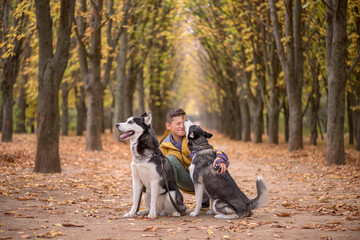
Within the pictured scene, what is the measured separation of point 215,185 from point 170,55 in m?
28.7

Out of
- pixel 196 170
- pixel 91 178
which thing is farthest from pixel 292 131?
pixel 196 170

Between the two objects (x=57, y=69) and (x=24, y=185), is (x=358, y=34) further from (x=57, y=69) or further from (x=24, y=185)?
(x=24, y=185)

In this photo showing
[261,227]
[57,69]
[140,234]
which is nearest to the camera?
[140,234]

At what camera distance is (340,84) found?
1253 cm

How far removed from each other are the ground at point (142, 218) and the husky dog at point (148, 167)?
0.28m

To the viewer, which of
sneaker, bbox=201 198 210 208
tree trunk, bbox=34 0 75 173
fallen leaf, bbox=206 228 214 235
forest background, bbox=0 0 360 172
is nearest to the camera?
fallen leaf, bbox=206 228 214 235

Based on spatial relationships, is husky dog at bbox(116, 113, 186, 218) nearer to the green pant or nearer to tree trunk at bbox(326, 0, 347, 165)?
the green pant

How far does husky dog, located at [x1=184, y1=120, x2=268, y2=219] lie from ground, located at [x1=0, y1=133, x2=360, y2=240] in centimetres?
20

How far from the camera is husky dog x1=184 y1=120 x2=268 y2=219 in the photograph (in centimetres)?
593

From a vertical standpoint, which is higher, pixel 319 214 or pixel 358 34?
pixel 358 34

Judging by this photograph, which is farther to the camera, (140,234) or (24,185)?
(24,185)

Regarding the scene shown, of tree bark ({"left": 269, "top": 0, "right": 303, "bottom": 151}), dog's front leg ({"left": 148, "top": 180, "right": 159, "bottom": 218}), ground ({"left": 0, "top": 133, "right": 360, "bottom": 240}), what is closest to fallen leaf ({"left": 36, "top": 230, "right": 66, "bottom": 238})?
ground ({"left": 0, "top": 133, "right": 360, "bottom": 240})

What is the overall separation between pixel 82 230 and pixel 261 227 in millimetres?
2502

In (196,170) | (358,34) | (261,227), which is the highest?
(358,34)
